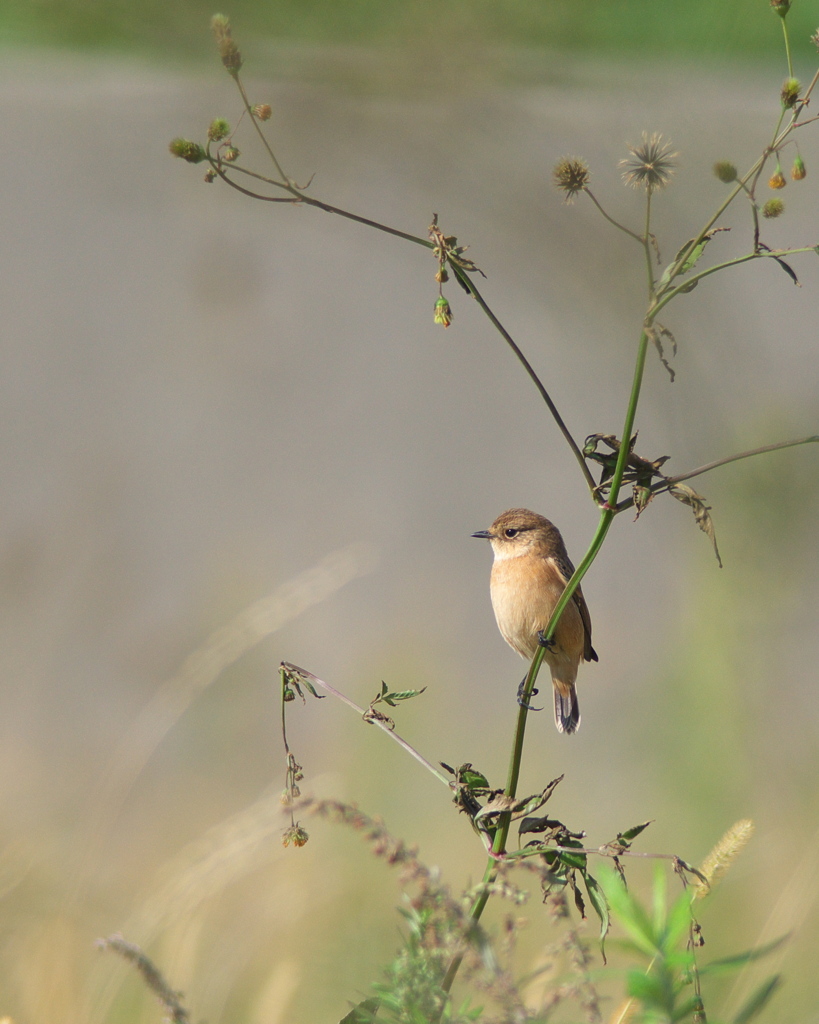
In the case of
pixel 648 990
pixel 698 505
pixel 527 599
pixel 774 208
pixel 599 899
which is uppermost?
pixel 527 599

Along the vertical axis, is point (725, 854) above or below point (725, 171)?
below

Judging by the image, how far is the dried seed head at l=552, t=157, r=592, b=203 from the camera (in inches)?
44.6

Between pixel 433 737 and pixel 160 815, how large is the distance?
1.27 meters

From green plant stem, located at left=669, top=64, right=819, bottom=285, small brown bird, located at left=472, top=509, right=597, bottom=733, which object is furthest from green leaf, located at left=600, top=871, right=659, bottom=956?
small brown bird, located at left=472, top=509, right=597, bottom=733

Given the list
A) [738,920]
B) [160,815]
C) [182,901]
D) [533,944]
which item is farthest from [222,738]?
[182,901]

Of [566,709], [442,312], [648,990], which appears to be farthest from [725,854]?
[566,709]

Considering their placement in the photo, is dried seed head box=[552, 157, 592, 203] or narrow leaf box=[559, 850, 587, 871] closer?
narrow leaf box=[559, 850, 587, 871]

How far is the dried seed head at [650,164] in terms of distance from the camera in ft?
3.62

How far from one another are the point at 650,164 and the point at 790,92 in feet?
0.53

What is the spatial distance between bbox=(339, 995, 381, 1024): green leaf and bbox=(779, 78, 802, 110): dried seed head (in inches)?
40.5

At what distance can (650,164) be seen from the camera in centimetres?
111

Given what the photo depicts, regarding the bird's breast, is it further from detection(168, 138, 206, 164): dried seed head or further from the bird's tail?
detection(168, 138, 206, 164): dried seed head

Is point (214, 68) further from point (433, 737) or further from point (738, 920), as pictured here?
point (738, 920)

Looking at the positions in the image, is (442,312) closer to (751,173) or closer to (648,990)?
(751,173)
